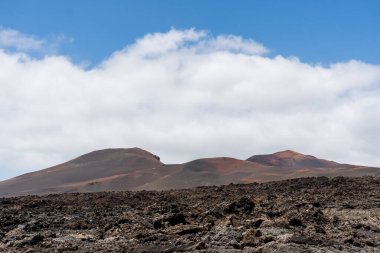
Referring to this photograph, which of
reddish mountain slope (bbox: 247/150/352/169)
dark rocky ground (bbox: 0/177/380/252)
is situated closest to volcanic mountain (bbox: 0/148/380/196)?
reddish mountain slope (bbox: 247/150/352/169)

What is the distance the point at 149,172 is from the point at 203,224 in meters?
51.1

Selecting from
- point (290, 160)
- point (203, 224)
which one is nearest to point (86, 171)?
point (290, 160)

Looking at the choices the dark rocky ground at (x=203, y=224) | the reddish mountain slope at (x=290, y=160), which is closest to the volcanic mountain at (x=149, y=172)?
the reddish mountain slope at (x=290, y=160)

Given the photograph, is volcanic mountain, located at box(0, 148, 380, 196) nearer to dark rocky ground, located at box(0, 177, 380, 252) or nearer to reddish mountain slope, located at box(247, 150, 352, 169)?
reddish mountain slope, located at box(247, 150, 352, 169)

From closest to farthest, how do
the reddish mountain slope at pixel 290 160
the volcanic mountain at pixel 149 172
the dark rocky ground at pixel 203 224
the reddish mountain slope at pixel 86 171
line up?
the dark rocky ground at pixel 203 224 → the volcanic mountain at pixel 149 172 → the reddish mountain slope at pixel 86 171 → the reddish mountain slope at pixel 290 160

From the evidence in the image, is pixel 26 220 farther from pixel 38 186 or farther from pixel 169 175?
→ pixel 38 186

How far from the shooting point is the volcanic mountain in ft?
170

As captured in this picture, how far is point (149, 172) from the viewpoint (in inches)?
2443

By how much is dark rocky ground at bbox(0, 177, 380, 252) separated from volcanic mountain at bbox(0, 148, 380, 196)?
2533cm

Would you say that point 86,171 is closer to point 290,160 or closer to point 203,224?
point 290,160

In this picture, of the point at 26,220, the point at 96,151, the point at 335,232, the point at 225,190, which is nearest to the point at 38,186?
the point at 96,151

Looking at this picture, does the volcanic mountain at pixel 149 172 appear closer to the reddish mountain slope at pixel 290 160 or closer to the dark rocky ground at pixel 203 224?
the reddish mountain slope at pixel 290 160

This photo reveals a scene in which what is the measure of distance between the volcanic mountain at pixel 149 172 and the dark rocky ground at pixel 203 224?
25.3 metres

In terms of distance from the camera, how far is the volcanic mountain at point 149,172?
51812 mm
